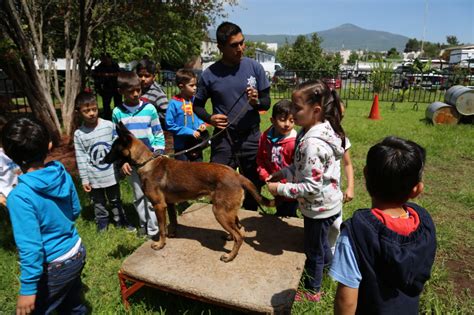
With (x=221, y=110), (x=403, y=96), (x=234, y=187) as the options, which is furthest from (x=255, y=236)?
(x=403, y=96)

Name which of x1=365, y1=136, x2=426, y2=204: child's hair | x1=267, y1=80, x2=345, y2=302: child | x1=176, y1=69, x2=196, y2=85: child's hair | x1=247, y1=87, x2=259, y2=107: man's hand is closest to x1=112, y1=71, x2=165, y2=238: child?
x1=176, y1=69, x2=196, y2=85: child's hair

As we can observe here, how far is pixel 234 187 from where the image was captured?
124 inches

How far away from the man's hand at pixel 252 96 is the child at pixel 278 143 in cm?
23

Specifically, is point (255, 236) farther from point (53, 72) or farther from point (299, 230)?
point (53, 72)

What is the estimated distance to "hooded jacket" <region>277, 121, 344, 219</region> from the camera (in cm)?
248

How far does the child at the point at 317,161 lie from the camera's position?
250 centimetres

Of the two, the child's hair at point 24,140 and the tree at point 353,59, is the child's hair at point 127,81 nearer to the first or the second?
the child's hair at point 24,140

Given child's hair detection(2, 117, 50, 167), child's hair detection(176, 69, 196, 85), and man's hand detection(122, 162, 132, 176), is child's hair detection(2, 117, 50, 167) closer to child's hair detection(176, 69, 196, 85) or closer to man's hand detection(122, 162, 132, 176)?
man's hand detection(122, 162, 132, 176)

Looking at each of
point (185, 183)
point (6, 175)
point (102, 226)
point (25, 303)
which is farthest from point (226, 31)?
point (102, 226)

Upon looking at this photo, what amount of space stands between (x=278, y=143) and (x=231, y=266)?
4.58 ft

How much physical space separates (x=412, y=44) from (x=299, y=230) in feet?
675

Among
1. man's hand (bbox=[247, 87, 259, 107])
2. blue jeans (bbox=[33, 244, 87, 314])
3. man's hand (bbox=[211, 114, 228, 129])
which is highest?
man's hand (bbox=[247, 87, 259, 107])

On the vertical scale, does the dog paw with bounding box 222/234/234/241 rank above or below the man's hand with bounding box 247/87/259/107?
below

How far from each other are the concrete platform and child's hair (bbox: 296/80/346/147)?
136 cm
